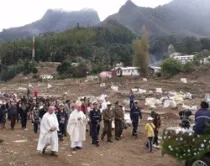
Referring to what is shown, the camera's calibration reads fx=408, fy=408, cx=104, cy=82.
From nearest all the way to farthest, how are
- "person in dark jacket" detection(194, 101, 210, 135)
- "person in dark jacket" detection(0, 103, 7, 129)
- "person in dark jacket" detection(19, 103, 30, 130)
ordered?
1. "person in dark jacket" detection(194, 101, 210, 135)
2. "person in dark jacket" detection(0, 103, 7, 129)
3. "person in dark jacket" detection(19, 103, 30, 130)

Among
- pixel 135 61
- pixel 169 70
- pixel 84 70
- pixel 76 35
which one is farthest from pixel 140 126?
pixel 76 35

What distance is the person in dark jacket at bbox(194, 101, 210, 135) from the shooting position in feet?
29.2

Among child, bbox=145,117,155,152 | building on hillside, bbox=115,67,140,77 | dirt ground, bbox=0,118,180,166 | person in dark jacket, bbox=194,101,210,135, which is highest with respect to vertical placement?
building on hillside, bbox=115,67,140,77

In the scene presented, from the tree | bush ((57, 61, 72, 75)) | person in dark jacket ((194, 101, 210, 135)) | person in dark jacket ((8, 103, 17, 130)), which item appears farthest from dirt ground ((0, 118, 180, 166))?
bush ((57, 61, 72, 75))

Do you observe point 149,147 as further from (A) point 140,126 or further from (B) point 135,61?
(B) point 135,61

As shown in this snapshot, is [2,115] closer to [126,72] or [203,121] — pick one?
[203,121]

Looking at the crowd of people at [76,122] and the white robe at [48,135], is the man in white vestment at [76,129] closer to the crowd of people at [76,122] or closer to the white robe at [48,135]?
the crowd of people at [76,122]

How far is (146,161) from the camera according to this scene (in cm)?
1207

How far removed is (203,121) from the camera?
8914mm

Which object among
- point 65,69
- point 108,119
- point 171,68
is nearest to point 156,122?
point 108,119

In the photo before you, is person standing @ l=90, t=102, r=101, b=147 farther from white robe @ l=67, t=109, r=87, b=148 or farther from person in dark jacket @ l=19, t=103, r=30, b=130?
person in dark jacket @ l=19, t=103, r=30, b=130

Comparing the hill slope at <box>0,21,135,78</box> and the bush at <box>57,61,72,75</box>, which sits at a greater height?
the hill slope at <box>0,21,135,78</box>

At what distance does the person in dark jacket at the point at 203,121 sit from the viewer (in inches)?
350

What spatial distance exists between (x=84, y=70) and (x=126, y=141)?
56787mm
